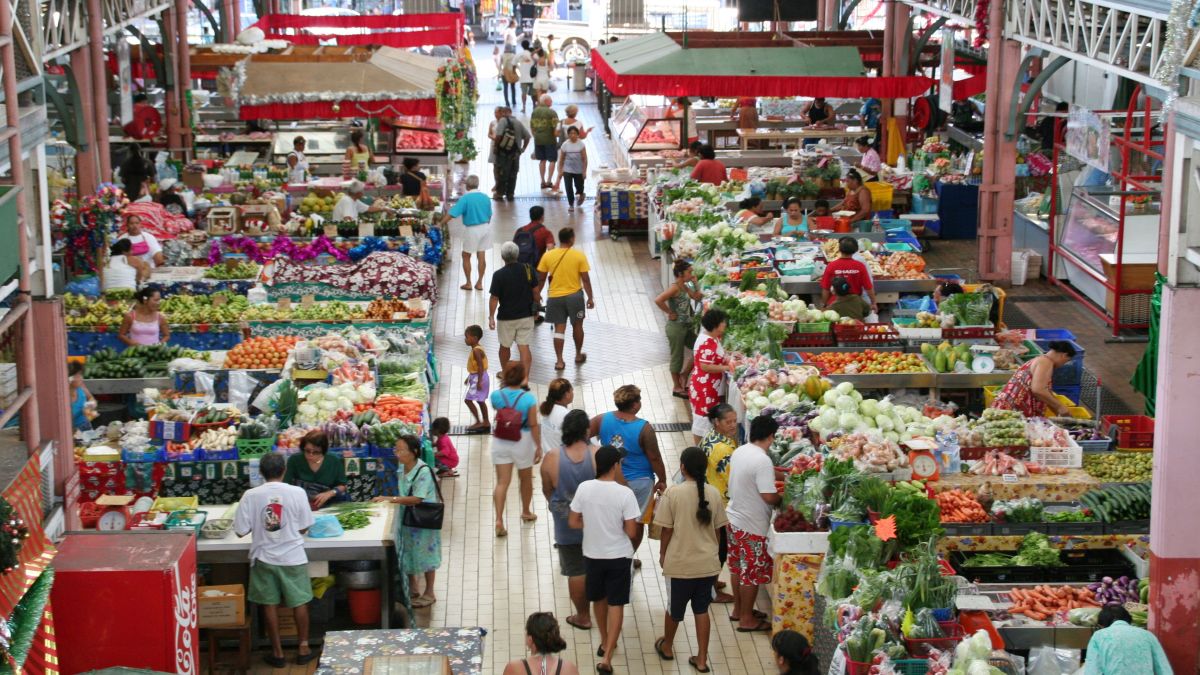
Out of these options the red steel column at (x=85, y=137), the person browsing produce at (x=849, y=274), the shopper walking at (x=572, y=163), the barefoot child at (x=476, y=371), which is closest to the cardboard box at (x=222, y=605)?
the barefoot child at (x=476, y=371)

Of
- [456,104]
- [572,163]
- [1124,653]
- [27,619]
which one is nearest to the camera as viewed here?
[1124,653]

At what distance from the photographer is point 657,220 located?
66.3ft

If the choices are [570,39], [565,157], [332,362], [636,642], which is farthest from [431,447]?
[570,39]

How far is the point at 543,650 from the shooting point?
759 cm

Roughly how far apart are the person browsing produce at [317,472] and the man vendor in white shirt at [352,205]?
817 cm

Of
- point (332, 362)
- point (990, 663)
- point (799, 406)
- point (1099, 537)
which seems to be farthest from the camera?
point (332, 362)

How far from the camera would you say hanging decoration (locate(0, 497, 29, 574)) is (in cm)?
745

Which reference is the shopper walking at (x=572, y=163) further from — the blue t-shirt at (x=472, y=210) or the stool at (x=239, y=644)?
the stool at (x=239, y=644)

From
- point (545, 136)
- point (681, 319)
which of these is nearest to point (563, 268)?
point (681, 319)

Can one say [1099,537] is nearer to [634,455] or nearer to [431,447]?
[634,455]

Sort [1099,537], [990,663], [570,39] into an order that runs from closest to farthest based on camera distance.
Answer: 1. [990,663]
2. [1099,537]
3. [570,39]

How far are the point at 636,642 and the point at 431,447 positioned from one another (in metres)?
2.60

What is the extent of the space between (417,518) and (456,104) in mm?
12992

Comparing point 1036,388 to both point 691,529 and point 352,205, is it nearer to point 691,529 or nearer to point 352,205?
point 691,529
